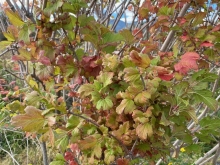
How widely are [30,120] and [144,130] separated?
36 centimetres

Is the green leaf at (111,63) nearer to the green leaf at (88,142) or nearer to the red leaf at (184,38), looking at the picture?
the green leaf at (88,142)

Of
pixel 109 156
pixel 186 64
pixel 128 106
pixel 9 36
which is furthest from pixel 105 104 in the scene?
pixel 9 36

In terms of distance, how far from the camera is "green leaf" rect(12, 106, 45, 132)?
35.8 inches

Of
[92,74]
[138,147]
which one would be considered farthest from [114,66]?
[138,147]

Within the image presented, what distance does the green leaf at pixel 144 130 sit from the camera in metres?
0.94

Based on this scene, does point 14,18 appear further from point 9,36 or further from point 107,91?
point 107,91

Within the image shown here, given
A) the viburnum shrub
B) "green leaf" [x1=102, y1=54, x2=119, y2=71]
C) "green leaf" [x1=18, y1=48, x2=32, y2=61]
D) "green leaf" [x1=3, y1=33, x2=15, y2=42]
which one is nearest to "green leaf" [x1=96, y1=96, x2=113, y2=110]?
the viburnum shrub

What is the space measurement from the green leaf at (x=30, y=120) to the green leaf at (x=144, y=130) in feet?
1.02

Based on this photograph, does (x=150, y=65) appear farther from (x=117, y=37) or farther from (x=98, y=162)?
(x=98, y=162)

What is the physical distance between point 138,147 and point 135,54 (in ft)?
1.29

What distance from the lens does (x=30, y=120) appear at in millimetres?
924

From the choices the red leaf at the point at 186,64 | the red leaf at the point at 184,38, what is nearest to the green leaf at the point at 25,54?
the red leaf at the point at 186,64

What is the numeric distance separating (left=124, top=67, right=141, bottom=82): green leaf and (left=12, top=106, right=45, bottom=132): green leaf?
0.30 metres

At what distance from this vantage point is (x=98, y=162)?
119cm
